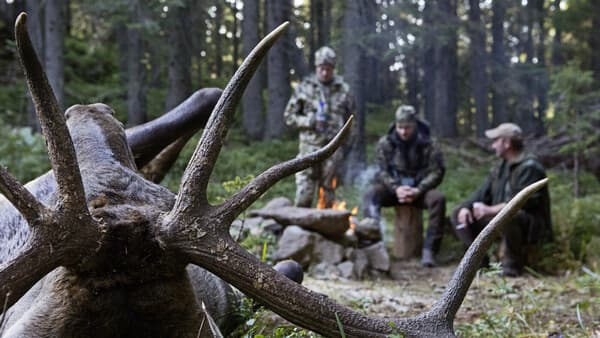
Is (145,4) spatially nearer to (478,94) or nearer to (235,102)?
(235,102)

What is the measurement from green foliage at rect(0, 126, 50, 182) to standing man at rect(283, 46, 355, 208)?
4.85 m

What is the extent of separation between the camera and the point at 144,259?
2.24m

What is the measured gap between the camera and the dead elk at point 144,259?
81.6 inches

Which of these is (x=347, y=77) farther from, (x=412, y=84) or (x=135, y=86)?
(x=412, y=84)

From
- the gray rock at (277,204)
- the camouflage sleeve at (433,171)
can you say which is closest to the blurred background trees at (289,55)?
the camouflage sleeve at (433,171)

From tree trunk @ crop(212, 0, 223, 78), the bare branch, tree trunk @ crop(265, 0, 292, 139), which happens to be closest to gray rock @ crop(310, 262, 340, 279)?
the bare branch

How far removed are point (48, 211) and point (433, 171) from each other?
7948 mm

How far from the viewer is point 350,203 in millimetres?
12617

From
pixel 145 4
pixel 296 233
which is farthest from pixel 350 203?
pixel 145 4

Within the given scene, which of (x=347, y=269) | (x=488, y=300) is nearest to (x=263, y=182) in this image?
(x=488, y=300)

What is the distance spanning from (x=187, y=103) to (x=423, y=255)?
583 cm

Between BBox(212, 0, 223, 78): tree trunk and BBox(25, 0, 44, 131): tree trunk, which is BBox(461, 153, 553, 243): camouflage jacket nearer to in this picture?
BBox(25, 0, 44, 131): tree trunk

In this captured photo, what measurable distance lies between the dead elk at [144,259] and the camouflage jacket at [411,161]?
23.3 ft

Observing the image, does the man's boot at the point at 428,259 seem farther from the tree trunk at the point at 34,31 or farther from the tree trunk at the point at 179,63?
the tree trunk at the point at 34,31
